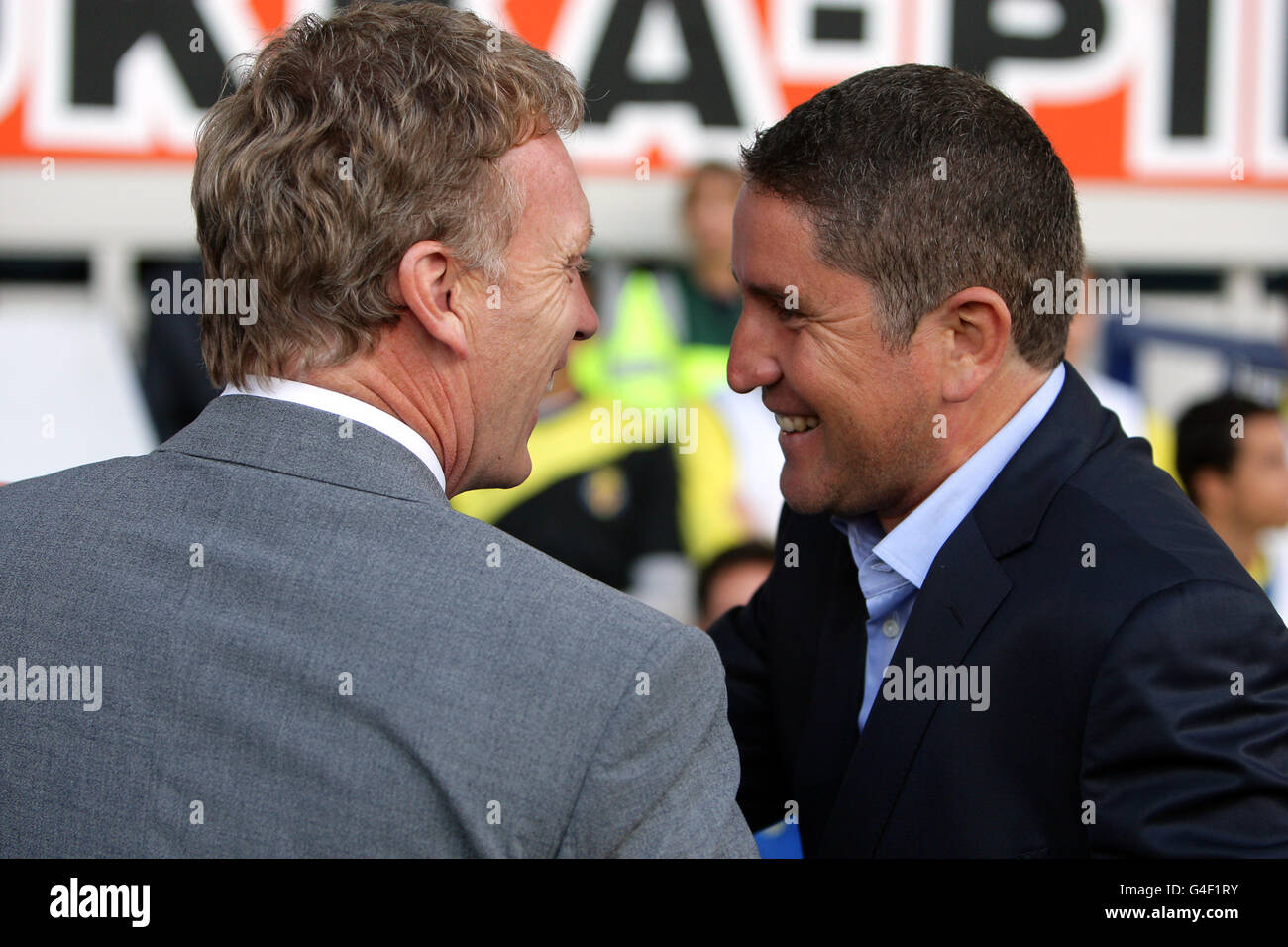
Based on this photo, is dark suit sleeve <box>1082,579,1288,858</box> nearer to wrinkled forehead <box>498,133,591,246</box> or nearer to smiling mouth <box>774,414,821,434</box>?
smiling mouth <box>774,414,821,434</box>

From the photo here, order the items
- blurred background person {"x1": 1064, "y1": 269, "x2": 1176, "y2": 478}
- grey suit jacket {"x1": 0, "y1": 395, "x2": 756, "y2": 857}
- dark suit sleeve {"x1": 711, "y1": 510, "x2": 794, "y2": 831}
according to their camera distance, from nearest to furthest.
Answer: grey suit jacket {"x1": 0, "y1": 395, "x2": 756, "y2": 857}, dark suit sleeve {"x1": 711, "y1": 510, "x2": 794, "y2": 831}, blurred background person {"x1": 1064, "y1": 269, "x2": 1176, "y2": 478}

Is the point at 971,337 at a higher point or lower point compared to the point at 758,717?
higher

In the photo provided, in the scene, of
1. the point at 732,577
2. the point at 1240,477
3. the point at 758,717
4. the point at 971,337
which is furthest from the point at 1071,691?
the point at 1240,477

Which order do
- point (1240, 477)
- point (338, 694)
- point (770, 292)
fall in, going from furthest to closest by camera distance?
point (1240, 477), point (770, 292), point (338, 694)

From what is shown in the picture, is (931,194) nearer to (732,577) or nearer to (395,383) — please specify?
(395,383)

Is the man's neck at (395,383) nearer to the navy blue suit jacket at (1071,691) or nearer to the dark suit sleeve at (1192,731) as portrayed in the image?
the navy blue suit jacket at (1071,691)

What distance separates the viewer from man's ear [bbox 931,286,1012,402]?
1.87 meters

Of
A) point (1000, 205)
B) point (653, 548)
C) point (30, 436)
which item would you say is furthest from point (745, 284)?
point (30, 436)

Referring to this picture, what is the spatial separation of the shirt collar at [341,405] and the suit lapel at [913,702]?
695 millimetres

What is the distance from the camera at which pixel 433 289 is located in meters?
1.50

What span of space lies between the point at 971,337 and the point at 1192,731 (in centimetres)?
64

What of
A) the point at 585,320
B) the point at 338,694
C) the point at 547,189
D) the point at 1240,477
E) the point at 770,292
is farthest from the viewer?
the point at 1240,477

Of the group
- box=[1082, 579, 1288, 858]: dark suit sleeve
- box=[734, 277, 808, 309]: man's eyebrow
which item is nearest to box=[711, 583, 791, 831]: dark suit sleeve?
box=[734, 277, 808, 309]: man's eyebrow

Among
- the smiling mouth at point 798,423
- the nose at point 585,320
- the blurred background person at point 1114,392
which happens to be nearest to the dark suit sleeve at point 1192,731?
the smiling mouth at point 798,423
